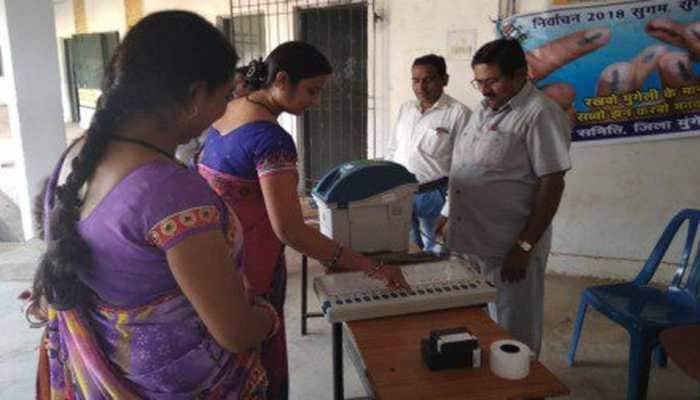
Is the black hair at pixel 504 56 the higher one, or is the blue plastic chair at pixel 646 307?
the black hair at pixel 504 56

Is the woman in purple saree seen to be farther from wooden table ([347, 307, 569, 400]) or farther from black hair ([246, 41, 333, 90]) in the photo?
black hair ([246, 41, 333, 90])

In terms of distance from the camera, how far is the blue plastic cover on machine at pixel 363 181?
179 centimetres

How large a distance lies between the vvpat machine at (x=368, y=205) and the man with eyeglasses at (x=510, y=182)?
34 centimetres

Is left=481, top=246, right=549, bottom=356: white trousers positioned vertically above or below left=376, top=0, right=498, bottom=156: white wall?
below

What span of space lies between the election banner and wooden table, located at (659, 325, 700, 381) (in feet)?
6.60

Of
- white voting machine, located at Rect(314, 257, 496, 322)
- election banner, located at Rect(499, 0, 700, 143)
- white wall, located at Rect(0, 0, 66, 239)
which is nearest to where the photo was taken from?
white voting machine, located at Rect(314, 257, 496, 322)

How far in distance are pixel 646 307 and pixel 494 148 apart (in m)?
0.97

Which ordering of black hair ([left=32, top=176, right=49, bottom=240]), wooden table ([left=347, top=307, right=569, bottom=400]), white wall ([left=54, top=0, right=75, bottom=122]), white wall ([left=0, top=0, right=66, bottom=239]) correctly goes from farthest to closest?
white wall ([left=54, top=0, right=75, bottom=122]) < white wall ([left=0, top=0, right=66, bottom=239]) < wooden table ([left=347, top=307, right=569, bottom=400]) < black hair ([left=32, top=176, right=49, bottom=240])

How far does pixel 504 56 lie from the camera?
192cm

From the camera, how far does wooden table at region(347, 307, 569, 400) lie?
3.73ft

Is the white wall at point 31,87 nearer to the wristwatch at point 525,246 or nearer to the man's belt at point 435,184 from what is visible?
the man's belt at point 435,184

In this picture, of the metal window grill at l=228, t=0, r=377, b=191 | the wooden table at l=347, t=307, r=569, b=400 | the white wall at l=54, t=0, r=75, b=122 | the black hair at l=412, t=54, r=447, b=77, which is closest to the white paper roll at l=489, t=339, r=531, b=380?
the wooden table at l=347, t=307, r=569, b=400

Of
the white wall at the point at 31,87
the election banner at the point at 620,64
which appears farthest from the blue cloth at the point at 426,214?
the white wall at the point at 31,87

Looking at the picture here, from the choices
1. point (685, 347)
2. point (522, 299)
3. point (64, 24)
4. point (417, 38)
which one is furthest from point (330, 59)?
point (64, 24)
